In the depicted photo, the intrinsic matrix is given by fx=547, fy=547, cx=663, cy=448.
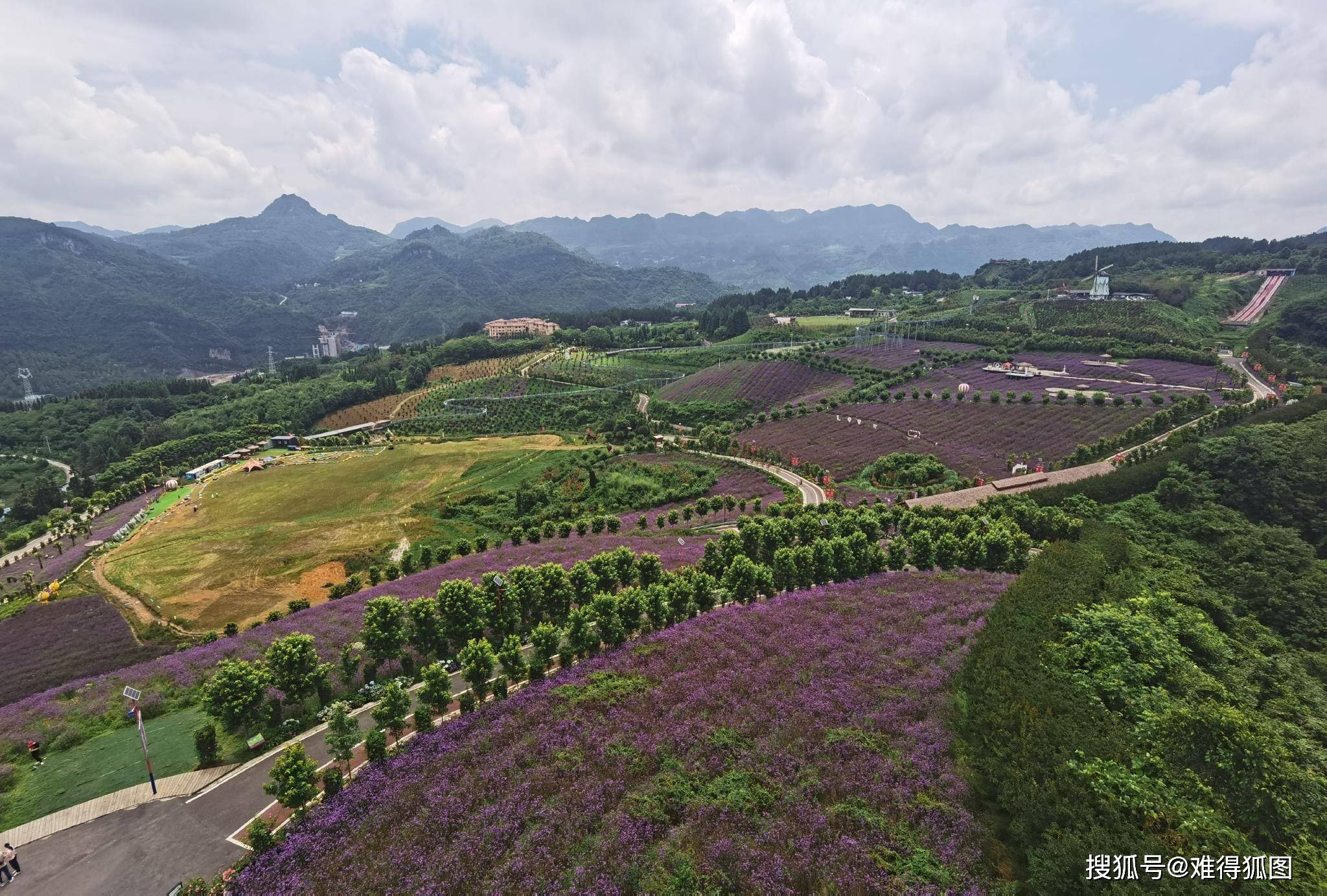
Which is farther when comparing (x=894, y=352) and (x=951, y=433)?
(x=894, y=352)

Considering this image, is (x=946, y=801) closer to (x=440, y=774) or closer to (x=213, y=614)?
(x=440, y=774)

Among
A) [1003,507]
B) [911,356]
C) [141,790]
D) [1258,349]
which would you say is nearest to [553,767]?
[141,790]

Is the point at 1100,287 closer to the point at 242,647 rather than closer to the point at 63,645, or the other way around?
the point at 242,647

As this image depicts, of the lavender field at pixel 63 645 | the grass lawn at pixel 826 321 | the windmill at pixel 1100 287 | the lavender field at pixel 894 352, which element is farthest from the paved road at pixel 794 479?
the windmill at pixel 1100 287

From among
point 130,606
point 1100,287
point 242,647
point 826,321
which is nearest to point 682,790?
point 242,647

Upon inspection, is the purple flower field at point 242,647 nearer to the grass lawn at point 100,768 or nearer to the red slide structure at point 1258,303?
the grass lawn at point 100,768

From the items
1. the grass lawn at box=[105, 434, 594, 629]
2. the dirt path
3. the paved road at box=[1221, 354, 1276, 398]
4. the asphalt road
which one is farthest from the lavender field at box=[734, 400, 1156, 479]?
the dirt path
